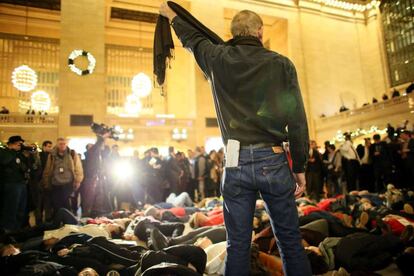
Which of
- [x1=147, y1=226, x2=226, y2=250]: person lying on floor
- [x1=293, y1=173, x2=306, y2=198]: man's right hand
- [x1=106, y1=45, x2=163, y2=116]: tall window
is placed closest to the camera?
[x1=293, y1=173, x2=306, y2=198]: man's right hand

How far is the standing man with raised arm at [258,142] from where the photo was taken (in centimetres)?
165

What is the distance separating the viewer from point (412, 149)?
23.5 ft

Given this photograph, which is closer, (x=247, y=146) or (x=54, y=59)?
(x=247, y=146)

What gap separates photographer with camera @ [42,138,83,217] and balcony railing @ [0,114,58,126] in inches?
318

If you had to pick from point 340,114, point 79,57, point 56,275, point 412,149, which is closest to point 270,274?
point 56,275

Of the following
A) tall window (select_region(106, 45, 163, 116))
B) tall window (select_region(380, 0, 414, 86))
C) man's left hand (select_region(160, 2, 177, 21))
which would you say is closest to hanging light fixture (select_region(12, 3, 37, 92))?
tall window (select_region(106, 45, 163, 116))

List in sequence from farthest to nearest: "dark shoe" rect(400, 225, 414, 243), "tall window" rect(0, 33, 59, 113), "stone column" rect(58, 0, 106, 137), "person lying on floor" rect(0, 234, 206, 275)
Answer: "tall window" rect(0, 33, 59, 113), "stone column" rect(58, 0, 106, 137), "dark shoe" rect(400, 225, 414, 243), "person lying on floor" rect(0, 234, 206, 275)

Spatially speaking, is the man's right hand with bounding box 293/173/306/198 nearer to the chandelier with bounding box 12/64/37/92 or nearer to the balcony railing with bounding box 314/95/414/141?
the chandelier with bounding box 12/64/37/92

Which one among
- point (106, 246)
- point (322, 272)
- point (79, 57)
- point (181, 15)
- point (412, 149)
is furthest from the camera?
point (79, 57)

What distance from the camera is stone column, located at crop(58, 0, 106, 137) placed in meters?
13.5

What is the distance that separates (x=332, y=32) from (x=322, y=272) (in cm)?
1927

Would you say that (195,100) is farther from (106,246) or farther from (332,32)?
(106,246)

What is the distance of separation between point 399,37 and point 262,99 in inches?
821

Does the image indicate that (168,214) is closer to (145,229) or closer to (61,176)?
(145,229)
